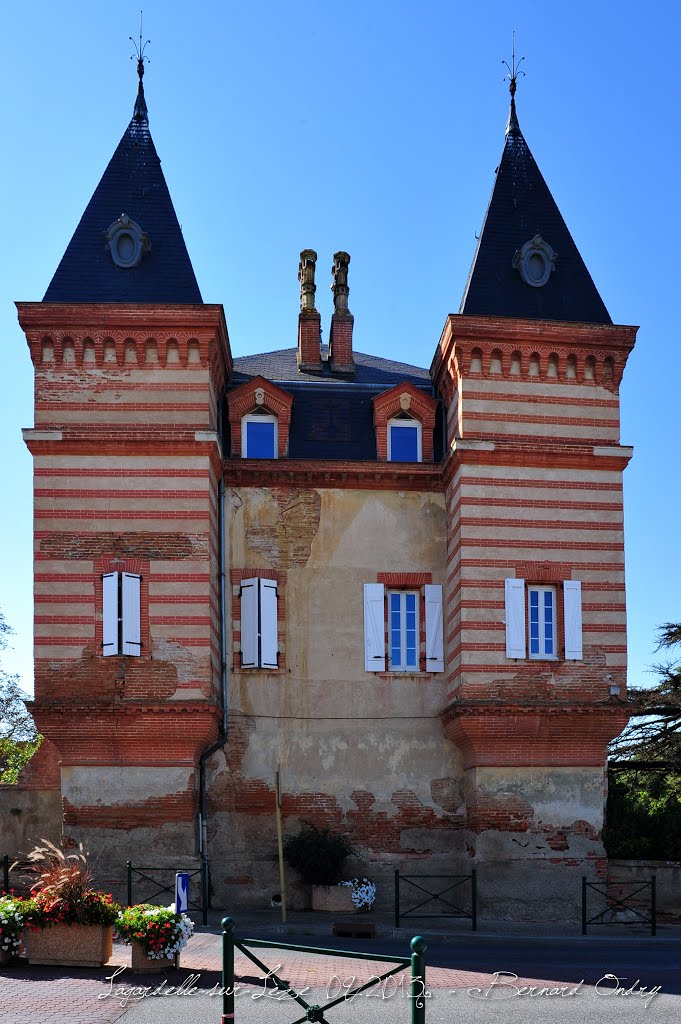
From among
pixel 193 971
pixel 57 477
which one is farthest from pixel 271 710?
pixel 193 971

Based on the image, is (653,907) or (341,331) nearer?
(653,907)

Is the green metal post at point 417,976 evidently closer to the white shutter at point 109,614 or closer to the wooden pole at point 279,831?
the wooden pole at point 279,831

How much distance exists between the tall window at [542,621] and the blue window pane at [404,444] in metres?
4.03

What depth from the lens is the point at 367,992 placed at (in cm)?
1550

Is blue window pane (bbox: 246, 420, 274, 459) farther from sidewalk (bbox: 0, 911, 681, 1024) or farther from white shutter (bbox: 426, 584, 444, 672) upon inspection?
sidewalk (bbox: 0, 911, 681, 1024)

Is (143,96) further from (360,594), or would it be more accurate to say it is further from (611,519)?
(611,519)

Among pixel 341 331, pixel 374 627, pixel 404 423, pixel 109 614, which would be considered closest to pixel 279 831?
pixel 374 627

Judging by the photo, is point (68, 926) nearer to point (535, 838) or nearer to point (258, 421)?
point (535, 838)

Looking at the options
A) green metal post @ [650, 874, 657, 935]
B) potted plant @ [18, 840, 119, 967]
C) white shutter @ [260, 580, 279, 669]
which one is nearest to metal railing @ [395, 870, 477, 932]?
green metal post @ [650, 874, 657, 935]

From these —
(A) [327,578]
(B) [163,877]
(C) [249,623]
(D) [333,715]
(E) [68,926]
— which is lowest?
(B) [163,877]

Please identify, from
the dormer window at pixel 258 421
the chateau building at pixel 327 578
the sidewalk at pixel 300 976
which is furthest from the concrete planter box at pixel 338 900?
the dormer window at pixel 258 421

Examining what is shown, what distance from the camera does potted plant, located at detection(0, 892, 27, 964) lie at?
16.3 metres

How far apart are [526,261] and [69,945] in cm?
1700

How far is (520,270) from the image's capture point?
27266 millimetres
